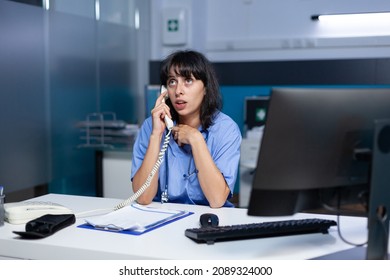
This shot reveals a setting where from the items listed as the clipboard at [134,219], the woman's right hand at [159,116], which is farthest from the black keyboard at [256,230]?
the woman's right hand at [159,116]

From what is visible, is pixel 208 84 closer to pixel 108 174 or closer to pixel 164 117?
pixel 164 117

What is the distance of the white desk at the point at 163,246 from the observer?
1.19 meters

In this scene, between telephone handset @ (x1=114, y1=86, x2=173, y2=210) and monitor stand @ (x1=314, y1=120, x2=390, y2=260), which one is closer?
monitor stand @ (x1=314, y1=120, x2=390, y2=260)

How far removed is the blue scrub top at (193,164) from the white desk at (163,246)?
1.38 ft

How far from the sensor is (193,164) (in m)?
1.88

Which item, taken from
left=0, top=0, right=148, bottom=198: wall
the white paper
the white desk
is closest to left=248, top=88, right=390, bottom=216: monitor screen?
the white desk

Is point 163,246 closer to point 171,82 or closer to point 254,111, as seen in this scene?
point 171,82

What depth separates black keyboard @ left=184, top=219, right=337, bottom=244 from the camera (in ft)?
4.18

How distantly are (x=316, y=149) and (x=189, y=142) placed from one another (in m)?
0.82

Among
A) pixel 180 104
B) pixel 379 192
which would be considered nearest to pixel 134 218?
pixel 180 104

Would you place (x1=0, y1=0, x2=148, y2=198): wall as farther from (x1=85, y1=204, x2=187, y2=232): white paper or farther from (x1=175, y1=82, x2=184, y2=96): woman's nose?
(x1=85, y1=204, x2=187, y2=232): white paper

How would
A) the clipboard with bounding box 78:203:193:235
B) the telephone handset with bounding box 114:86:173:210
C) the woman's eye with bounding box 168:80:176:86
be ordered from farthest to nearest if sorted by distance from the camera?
the woman's eye with bounding box 168:80:176:86 → the telephone handset with bounding box 114:86:173:210 → the clipboard with bounding box 78:203:193:235

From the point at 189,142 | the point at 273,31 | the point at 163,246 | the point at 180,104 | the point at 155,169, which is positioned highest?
the point at 273,31
